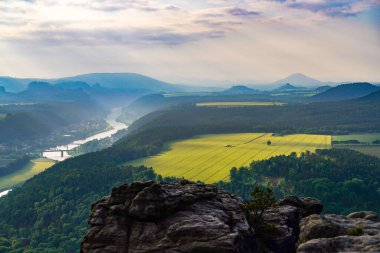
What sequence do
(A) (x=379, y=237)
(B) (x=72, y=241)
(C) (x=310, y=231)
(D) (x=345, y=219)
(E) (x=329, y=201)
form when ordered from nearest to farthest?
(A) (x=379, y=237) → (C) (x=310, y=231) → (D) (x=345, y=219) → (B) (x=72, y=241) → (E) (x=329, y=201)

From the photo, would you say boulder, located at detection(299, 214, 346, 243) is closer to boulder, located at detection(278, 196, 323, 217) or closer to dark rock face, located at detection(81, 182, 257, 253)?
dark rock face, located at detection(81, 182, 257, 253)

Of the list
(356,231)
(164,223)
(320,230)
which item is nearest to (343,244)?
(356,231)

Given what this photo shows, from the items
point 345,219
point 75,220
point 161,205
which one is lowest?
point 75,220

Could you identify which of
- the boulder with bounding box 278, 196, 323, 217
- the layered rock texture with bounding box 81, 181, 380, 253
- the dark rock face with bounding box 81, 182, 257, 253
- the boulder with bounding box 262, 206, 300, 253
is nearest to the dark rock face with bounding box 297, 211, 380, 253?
the layered rock texture with bounding box 81, 181, 380, 253

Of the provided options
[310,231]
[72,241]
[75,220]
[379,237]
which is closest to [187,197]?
[310,231]

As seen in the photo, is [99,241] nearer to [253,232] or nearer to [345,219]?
[253,232]

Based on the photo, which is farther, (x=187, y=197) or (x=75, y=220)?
(x=75, y=220)

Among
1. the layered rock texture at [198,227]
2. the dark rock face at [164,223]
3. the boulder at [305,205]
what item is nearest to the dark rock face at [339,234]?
the layered rock texture at [198,227]

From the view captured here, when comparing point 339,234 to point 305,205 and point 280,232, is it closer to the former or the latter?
point 280,232
